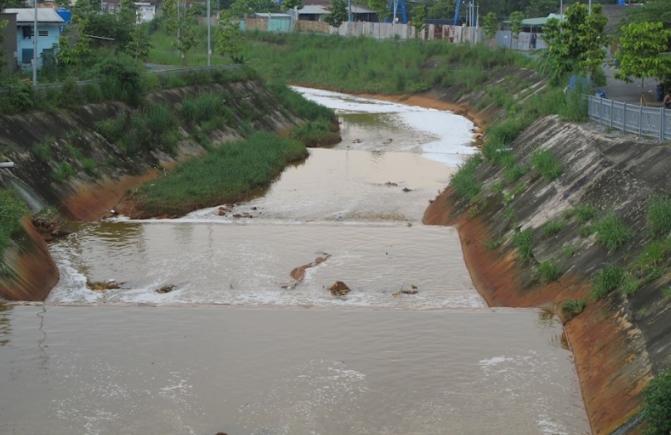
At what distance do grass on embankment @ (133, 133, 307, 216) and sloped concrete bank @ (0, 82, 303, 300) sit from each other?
3.42 feet

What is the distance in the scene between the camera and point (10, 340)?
59.4ft

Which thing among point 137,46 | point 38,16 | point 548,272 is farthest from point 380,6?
point 548,272

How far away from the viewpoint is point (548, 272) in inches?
847

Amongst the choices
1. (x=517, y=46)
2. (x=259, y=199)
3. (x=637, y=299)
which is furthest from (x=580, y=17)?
(x=517, y=46)

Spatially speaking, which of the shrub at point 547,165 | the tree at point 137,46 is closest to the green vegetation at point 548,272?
the shrub at point 547,165

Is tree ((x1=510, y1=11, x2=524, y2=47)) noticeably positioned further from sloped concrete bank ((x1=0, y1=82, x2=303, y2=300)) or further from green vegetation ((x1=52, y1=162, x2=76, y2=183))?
green vegetation ((x1=52, y1=162, x2=76, y2=183))

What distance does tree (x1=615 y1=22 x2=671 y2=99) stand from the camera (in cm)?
3144

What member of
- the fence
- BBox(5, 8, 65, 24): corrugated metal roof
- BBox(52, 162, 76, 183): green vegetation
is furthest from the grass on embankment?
BBox(5, 8, 65, 24): corrugated metal roof

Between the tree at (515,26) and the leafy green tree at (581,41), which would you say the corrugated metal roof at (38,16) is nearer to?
the leafy green tree at (581,41)

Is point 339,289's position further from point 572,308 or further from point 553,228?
point 572,308

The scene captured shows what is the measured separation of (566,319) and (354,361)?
483 cm

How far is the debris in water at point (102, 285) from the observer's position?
23.0 m

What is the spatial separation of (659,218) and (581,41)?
19.5 meters

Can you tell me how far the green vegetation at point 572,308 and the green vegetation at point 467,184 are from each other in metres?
12.0
